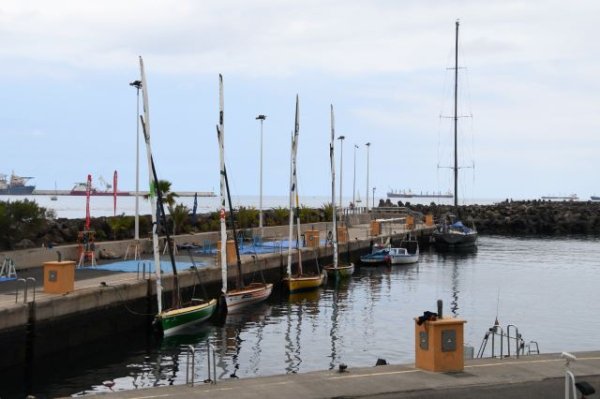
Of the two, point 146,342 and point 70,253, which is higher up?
point 70,253

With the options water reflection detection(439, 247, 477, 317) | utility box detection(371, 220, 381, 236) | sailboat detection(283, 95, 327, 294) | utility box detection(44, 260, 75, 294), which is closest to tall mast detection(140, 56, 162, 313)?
utility box detection(44, 260, 75, 294)

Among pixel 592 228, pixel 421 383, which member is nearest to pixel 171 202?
pixel 421 383

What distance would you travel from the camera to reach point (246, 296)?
38.0 meters

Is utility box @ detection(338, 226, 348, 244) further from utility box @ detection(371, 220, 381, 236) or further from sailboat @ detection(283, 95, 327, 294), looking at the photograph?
sailboat @ detection(283, 95, 327, 294)

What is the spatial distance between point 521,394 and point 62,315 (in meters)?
17.1

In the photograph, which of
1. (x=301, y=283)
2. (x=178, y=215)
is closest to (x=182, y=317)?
(x=301, y=283)

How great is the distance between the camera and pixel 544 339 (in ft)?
109

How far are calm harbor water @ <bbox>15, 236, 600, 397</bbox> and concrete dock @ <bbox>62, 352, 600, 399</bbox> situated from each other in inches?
356

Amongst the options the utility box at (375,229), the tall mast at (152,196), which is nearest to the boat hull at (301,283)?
the tall mast at (152,196)

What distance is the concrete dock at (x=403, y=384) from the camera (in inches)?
553

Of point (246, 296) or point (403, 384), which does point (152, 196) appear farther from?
point (403, 384)

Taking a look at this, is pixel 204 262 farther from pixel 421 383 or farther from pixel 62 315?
pixel 421 383

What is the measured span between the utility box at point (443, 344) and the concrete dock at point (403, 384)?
0.86ft

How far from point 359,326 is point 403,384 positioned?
20934 millimetres
